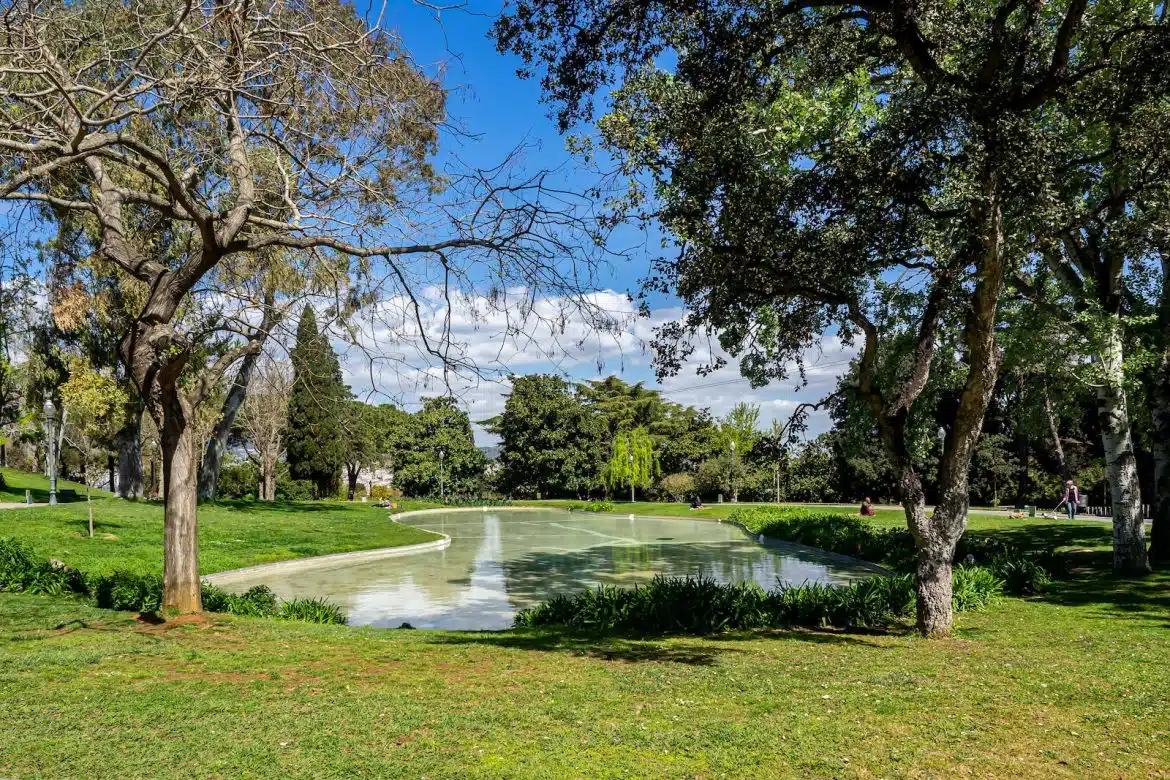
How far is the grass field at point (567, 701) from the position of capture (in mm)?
4230

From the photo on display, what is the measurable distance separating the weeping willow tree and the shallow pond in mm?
17944

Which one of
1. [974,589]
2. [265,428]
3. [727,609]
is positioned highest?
[265,428]

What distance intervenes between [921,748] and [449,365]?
14.3ft

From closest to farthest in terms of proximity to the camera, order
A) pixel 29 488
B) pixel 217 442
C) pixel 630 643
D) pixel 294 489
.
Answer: pixel 630 643
pixel 217 442
pixel 29 488
pixel 294 489

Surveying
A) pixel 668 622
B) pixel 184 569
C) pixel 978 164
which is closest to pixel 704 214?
pixel 978 164

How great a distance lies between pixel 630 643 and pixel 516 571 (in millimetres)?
9896

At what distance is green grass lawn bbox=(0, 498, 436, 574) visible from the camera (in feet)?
48.7

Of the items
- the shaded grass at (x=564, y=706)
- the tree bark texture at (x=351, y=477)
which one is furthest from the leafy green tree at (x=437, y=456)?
the shaded grass at (x=564, y=706)

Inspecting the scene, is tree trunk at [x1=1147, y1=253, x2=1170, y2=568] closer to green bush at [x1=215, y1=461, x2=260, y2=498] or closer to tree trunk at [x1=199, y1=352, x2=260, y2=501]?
tree trunk at [x1=199, y1=352, x2=260, y2=501]

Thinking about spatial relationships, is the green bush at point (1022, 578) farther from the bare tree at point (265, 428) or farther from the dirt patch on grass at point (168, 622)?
the bare tree at point (265, 428)

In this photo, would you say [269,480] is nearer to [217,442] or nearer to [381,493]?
[217,442]

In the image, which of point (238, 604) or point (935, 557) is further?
point (238, 604)

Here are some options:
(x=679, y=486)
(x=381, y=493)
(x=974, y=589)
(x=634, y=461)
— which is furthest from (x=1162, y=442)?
(x=381, y=493)

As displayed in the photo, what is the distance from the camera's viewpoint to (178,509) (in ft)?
26.3
